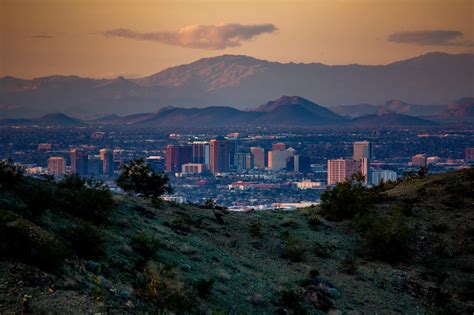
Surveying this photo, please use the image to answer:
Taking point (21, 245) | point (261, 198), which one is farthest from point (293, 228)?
point (261, 198)

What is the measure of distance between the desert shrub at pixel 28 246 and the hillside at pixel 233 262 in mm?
27

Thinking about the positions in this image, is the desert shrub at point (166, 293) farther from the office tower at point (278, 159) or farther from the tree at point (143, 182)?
the office tower at point (278, 159)

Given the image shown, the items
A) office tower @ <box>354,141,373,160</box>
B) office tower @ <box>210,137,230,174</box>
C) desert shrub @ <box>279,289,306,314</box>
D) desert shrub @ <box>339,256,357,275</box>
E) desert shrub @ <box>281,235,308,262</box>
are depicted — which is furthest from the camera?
office tower @ <box>354,141,373,160</box>

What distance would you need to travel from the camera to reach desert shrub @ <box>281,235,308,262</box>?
71.8ft

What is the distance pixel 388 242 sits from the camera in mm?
22844

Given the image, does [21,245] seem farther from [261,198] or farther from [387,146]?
[387,146]

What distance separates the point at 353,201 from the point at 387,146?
16967 cm

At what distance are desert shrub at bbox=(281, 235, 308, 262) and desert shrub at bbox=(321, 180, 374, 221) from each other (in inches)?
208

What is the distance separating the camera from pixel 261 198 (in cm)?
10844

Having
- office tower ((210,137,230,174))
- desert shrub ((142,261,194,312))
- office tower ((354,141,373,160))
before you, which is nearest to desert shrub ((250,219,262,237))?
desert shrub ((142,261,194,312))

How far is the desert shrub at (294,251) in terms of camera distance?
21.9 metres

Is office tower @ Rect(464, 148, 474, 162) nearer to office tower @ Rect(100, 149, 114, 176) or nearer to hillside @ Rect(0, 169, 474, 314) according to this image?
office tower @ Rect(100, 149, 114, 176)

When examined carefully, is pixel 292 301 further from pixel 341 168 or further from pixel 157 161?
pixel 157 161

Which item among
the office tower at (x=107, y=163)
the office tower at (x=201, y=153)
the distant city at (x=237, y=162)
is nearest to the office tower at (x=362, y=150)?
the distant city at (x=237, y=162)
